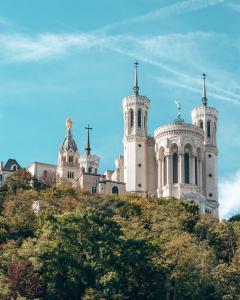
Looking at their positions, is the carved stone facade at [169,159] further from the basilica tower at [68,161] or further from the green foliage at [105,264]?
the green foliage at [105,264]

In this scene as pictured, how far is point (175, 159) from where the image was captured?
106 m

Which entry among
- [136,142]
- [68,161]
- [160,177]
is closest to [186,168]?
[160,177]

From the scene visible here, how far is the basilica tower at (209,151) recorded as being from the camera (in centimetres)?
11019

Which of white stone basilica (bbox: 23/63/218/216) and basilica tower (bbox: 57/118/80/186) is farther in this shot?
basilica tower (bbox: 57/118/80/186)

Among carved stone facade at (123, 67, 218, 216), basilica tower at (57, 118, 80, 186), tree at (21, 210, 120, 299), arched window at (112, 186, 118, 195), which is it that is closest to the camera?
tree at (21, 210, 120, 299)

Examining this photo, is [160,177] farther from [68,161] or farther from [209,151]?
[68,161]

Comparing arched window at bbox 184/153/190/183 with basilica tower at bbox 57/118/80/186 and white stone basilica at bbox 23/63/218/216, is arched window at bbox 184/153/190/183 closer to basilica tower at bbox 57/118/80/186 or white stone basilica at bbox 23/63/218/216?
white stone basilica at bbox 23/63/218/216

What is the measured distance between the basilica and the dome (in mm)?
3606

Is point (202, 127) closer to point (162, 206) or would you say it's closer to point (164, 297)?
point (162, 206)

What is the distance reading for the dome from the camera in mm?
119062

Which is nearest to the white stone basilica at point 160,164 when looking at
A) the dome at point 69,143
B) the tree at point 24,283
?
the dome at point 69,143

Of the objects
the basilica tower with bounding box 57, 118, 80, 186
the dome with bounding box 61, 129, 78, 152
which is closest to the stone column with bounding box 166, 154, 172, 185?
the basilica tower with bounding box 57, 118, 80, 186

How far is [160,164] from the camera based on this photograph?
4220 inches

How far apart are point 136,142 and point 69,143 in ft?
45.0
